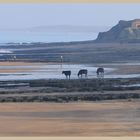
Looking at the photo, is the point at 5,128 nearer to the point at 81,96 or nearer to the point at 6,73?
the point at 81,96

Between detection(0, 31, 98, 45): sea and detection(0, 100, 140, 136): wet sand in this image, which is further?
detection(0, 31, 98, 45): sea

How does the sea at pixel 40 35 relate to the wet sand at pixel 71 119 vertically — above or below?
above

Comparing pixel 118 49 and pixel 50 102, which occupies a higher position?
pixel 118 49

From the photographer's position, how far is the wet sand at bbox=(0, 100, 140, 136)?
926cm

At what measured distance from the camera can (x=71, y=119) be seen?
10.8 metres

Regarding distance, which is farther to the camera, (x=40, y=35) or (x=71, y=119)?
(x=40, y=35)

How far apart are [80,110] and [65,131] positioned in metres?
2.62

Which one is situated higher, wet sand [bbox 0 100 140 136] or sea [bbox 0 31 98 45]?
sea [bbox 0 31 98 45]

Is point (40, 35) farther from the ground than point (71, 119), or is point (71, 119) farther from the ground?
point (40, 35)

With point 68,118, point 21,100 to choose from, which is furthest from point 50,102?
point 68,118

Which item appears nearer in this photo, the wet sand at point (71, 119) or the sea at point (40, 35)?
the wet sand at point (71, 119)

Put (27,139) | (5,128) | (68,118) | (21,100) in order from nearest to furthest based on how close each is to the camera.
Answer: (27,139)
(5,128)
(68,118)
(21,100)

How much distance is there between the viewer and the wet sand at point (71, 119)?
9258 mm

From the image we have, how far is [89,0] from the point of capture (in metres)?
7.35
